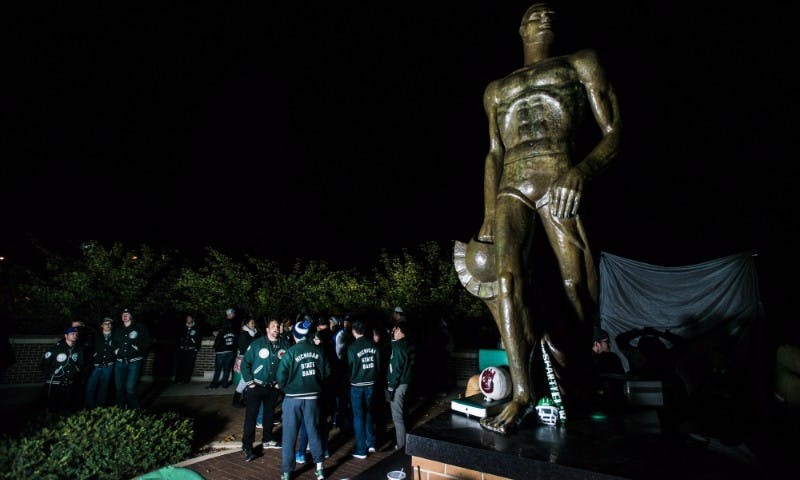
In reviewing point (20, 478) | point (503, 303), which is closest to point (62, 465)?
point (20, 478)

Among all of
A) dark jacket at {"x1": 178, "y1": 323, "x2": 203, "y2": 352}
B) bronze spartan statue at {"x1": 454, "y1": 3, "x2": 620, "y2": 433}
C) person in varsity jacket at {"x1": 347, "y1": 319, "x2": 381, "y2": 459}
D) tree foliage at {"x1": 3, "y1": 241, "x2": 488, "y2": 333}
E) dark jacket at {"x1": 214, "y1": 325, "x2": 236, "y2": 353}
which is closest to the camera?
bronze spartan statue at {"x1": 454, "y1": 3, "x2": 620, "y2": 433}

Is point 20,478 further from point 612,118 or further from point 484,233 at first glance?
point 612,118

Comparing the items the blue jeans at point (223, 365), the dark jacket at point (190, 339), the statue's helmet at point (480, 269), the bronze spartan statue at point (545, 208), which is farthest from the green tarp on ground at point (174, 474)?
the dark jacket at point (190, 339)

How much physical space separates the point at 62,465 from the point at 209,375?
9185mm

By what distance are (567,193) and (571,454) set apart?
170 centimetres

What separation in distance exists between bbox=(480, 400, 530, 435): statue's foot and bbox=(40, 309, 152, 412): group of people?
9032mm

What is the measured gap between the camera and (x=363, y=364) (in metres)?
8.09

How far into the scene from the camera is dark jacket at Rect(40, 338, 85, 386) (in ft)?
29.7

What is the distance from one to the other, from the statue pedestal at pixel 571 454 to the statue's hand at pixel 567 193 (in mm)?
1552

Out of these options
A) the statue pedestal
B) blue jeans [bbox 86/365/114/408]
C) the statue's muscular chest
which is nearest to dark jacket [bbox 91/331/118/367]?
blue jeans [bbox 86/365/114/408]

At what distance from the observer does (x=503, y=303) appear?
3.24m

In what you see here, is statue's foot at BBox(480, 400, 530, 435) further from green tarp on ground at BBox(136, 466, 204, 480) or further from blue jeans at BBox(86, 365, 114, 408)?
blue jeans at BBox(86, 365, 114, 408)

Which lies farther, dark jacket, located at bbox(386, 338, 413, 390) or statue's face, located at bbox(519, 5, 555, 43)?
dark jacket, located at bbox(386, 338, 413, 390)

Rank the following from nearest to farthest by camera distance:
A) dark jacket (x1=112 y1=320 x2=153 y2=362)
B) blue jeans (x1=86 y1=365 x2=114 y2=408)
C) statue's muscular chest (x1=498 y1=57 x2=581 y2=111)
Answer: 1. statue's muscular chest (x1=498 y1=57 x2=581 y2=111)
2. blue jeans (x1=86 y1=365 x2=114 y2=408)
3. dark jacket (x1=112 y1=320 x2=153 y2=362)
